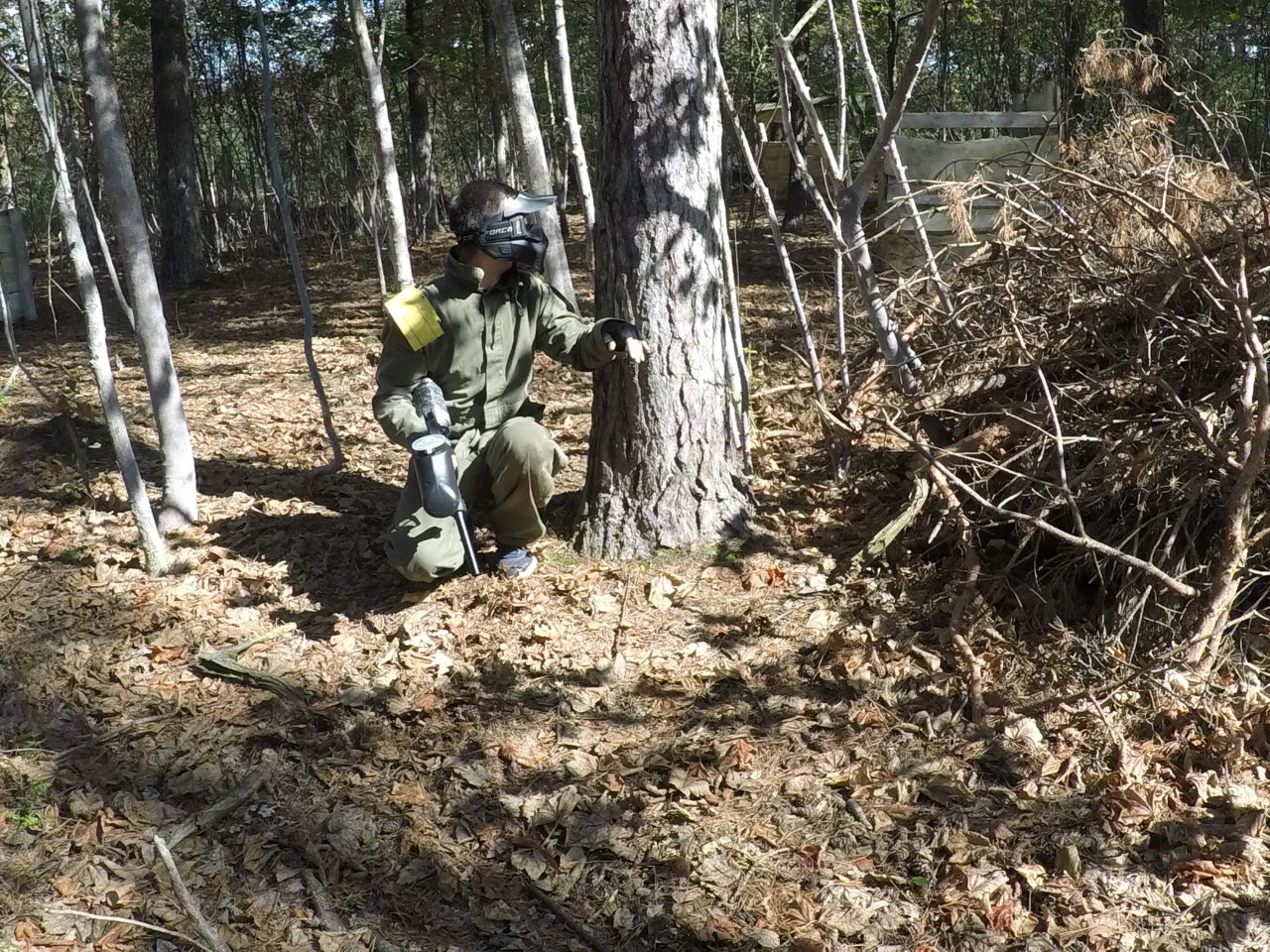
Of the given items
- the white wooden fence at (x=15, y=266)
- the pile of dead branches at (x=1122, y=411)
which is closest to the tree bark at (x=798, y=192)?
the white wooden fence at (x=15, y=266)

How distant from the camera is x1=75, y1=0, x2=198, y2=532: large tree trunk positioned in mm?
4094

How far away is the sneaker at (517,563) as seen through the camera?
13.5 ft

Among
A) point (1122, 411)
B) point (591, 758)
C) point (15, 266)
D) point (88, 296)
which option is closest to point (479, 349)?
point (88, 296)

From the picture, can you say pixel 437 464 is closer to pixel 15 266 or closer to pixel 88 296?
pixel 88 296

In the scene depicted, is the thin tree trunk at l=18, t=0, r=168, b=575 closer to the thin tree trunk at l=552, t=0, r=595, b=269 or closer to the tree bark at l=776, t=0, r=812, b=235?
the thin tree trunk at l=552, t=0, r=595, b=269

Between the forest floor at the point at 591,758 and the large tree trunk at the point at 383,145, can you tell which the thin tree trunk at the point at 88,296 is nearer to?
the forest floor at the point at 591,758

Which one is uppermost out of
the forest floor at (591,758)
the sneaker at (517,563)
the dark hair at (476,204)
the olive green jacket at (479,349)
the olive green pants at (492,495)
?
the dark hair at (476,204)

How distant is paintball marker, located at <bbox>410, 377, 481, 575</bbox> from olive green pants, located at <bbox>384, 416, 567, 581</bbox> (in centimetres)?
8

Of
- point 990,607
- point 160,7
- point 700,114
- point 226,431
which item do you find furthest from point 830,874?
point 160,7

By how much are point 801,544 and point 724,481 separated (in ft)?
1.33

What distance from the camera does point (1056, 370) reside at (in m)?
4.03

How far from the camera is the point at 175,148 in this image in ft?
37.7

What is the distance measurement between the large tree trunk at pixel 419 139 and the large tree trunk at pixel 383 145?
25.9ft

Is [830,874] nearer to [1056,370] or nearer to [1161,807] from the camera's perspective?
[1161,807]
